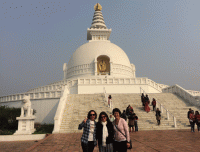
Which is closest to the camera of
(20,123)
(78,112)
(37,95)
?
(20,123)

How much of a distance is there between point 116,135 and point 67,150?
3.51m

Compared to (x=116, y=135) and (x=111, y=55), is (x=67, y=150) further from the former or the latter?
(x=111, y=55)

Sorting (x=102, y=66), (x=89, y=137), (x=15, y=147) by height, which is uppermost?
(x=102, y=66)

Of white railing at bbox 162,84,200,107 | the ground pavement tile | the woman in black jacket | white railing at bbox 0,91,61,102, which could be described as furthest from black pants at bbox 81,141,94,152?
white railing at bbox 0,91,61,102

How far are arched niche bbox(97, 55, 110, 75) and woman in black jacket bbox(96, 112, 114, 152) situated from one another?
102 feet

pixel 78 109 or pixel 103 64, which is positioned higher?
pixel 103 64

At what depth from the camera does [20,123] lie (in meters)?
13.0

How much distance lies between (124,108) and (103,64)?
2152 cm

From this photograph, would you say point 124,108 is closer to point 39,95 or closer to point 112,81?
point 112,81

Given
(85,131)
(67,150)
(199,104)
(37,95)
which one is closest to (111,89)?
(37,95)

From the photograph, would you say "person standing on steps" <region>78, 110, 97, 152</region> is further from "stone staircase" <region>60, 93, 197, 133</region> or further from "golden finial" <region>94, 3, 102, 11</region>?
"golden finial" <region>94, 3, 102, 11</region>

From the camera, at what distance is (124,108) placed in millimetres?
15508

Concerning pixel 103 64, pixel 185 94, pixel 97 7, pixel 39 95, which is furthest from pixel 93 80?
pixel 97 7

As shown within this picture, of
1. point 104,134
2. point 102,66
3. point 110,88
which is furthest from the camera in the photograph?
point 102,66
